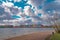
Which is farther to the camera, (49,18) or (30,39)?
(30,39)

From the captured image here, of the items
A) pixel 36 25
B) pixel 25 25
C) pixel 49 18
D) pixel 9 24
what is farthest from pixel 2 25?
pixel 49 18

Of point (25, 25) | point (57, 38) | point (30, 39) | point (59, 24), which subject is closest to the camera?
point (57, 38)

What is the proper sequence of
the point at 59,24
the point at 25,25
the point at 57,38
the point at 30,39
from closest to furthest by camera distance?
the point at 57,38, the point at 59,24, the point at 25,25, the point at 30,39

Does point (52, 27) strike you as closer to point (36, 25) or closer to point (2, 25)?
point (36, 25)

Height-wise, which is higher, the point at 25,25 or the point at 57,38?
the point at 25,25

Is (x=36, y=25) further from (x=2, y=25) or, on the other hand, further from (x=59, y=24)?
(x=2, y=25)

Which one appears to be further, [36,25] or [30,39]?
[30,39]

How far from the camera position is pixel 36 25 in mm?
7438

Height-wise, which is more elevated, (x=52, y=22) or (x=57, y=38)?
(x=52, y=22)

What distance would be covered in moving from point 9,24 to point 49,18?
1.73m

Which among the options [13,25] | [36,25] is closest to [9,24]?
[13,25]

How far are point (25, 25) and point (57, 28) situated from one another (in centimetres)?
132

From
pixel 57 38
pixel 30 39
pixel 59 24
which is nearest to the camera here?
pixel 57 38

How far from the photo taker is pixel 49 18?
7.17m
